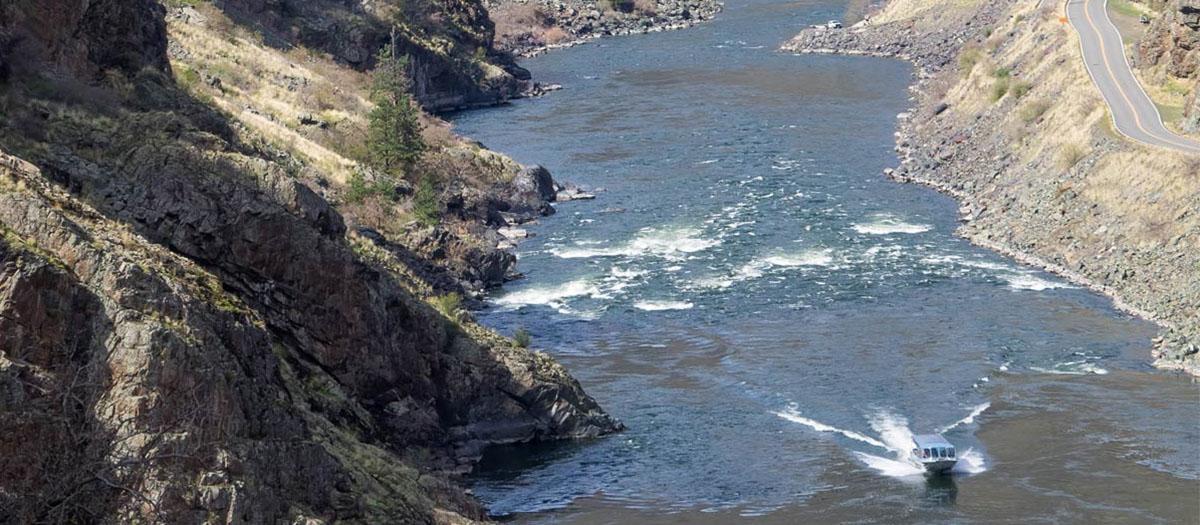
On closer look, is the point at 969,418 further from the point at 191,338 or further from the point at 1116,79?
the point at 1116,79

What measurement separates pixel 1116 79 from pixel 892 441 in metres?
55.4

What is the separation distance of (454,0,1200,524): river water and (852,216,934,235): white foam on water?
200 mm

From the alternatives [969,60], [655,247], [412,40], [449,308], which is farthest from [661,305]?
[412,40]

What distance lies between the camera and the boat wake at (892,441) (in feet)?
171

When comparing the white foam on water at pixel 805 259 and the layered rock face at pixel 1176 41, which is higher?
the layered rock face at pixel 1176 41

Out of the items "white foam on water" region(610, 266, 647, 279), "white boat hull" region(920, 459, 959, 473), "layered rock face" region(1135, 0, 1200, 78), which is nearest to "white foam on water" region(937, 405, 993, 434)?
"white boat hull" region(920, 459, 959, 473)

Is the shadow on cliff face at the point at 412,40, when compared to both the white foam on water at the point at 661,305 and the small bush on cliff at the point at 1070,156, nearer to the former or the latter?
the white foam on water at the point at 661,305

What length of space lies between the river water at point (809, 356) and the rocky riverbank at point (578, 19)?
66499 mm

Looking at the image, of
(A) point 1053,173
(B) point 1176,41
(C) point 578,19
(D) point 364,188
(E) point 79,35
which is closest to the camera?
(E) point 79,35

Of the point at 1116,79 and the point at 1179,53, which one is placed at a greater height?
the point at 1179,53

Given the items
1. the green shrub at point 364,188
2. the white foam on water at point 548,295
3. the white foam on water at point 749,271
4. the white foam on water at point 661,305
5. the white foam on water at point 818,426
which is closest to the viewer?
the white foam on water at point 818,426

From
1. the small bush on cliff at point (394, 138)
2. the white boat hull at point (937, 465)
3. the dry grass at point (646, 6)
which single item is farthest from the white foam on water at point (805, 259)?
the dry grass at point (646, 6)

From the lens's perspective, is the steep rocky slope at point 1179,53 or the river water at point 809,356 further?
the steep rocky slope at point 1179,53

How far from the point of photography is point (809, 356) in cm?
6425
